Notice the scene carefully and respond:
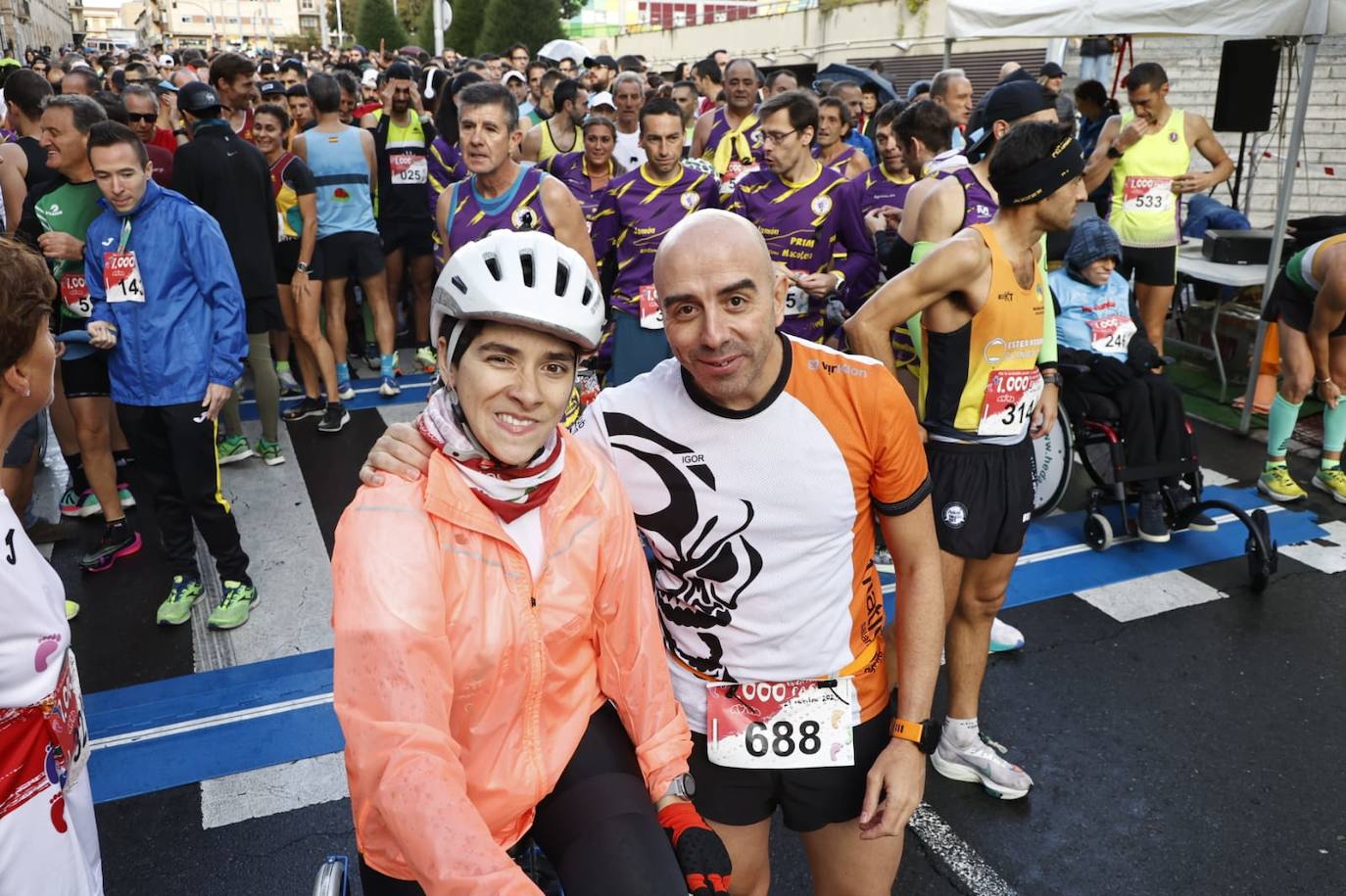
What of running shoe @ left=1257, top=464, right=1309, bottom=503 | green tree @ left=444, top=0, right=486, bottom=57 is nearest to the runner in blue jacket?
running shoe @ left=1257, top=464, right=1309, bottom=503

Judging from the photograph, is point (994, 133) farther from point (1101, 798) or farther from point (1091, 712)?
point (1101, 798)

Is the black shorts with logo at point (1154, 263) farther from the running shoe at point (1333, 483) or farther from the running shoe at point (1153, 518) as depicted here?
the running shoe at point (1153, 518)

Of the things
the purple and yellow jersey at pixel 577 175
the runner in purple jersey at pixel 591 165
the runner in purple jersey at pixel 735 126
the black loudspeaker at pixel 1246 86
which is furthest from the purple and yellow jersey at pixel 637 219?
the black loudspeaker at pixel 1246 86

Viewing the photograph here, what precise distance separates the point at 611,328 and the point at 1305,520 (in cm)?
437

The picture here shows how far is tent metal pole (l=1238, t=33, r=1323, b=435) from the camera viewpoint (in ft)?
20.7

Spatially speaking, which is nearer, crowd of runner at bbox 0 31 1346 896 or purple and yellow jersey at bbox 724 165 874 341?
crowd of runner at bbox 0 31 1346 896

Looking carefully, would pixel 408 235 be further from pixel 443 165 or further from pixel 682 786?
pixel 682 786

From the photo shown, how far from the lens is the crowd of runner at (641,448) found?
5.88ft

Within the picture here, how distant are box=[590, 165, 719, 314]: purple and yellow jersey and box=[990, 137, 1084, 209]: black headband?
2.78 meters

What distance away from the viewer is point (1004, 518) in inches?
136

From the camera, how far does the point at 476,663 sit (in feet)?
5.78

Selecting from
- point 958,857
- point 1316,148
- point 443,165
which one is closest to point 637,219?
point 443,165

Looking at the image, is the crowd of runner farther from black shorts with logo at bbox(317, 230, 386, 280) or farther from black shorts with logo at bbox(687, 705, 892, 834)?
black shorts with logo at bbox(317, 230, 386, 280)

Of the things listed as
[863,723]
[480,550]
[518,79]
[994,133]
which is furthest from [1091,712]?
[518,79]
